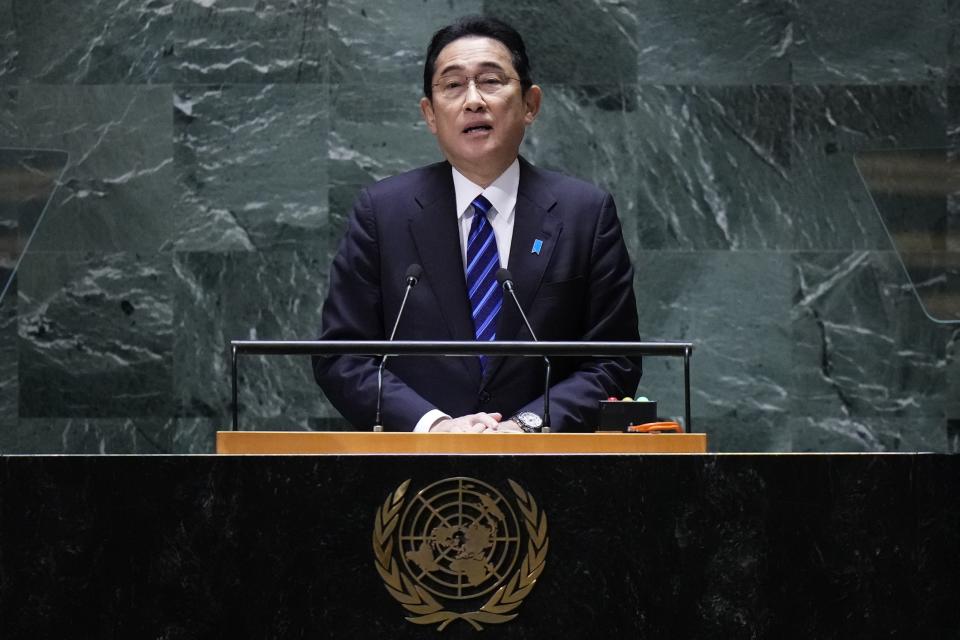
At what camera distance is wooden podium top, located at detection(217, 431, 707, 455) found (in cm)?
262

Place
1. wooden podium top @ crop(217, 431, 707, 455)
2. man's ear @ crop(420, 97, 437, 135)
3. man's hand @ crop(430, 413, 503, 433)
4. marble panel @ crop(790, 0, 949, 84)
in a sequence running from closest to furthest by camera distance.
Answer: wooden podium top @ crop(217, 431, 707, 455) < man's hand @ crop(430, 413, 503, 433) < man's ear @ crop(420, 97, 437, 135) < marble panel @ crop(790, 0, 949, 84)

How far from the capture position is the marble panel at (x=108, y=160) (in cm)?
554

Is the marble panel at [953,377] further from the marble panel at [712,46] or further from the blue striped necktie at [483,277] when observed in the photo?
the blue striped necktie at [483,277]

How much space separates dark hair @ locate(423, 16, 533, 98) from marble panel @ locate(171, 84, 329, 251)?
1761mm

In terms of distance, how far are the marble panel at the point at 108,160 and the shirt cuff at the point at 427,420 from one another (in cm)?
261

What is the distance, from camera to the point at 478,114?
3.76m

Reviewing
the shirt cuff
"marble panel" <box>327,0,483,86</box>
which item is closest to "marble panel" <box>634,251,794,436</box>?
"marble panel" <box>327,0,483,86</box>

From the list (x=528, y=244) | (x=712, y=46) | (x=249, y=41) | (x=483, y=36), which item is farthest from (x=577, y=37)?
(x=528, y=244)

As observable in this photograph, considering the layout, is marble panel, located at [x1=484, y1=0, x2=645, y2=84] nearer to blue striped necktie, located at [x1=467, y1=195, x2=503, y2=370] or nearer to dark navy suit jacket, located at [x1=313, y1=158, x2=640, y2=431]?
dark navy suit jacket, located at [x1=313, y1=158, x2=640, y2=431]
